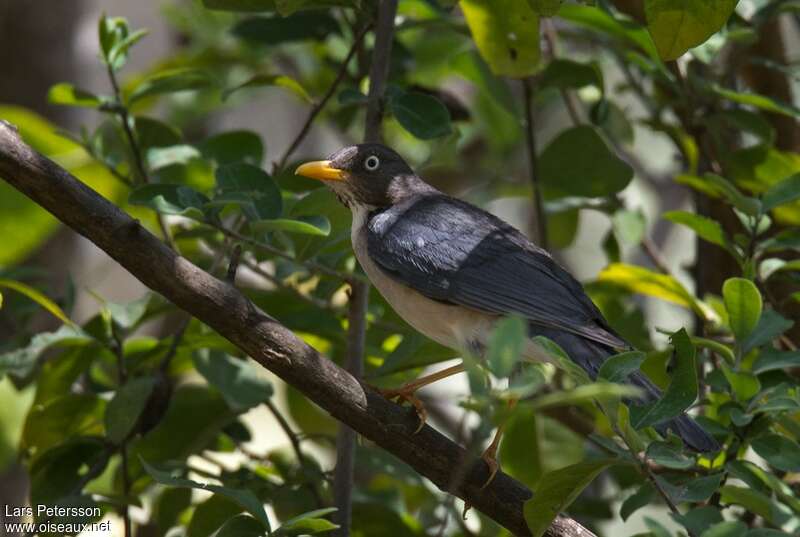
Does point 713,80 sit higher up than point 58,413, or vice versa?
point 713,80

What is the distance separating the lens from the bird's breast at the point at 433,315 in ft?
11.9

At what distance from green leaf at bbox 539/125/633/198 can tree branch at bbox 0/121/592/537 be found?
1505mm

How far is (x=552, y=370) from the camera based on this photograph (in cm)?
444

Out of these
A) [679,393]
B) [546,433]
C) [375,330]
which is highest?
[679,393]

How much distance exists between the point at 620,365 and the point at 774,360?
797 mm

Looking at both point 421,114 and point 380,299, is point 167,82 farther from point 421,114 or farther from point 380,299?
point 380,299

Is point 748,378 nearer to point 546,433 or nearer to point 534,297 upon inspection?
point 534,297

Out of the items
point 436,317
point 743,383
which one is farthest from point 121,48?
point 743,383

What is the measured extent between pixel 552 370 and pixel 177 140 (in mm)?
1686

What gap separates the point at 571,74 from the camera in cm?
427

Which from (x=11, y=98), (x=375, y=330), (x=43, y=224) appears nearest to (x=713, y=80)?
(x=375, y=330)

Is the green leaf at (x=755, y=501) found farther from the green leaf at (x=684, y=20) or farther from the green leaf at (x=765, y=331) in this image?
the green leaf at (x=684, y=20)

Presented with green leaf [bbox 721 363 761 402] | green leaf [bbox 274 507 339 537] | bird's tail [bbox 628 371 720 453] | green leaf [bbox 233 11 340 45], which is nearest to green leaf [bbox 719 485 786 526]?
bird's tail [bbox 628 371 720 453]

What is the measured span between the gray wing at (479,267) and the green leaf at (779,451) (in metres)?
0.59
